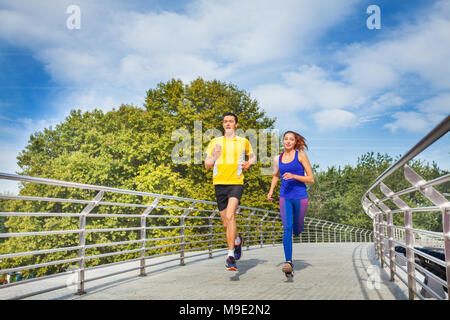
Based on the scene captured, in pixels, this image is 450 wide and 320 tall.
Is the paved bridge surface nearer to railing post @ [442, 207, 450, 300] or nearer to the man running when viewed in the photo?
the man running

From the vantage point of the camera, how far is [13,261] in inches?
1078

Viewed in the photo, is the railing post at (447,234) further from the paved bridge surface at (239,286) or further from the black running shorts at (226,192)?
the black running shorts at (226,192)

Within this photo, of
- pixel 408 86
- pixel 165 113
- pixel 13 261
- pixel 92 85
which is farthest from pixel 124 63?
pixel 408 86

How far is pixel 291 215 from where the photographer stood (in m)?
5.48

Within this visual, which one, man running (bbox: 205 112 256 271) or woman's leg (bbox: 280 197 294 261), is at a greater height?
man running (bbox: 205 112 256 271)

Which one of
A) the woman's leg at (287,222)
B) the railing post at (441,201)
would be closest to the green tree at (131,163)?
the woman's leg at (287,222)

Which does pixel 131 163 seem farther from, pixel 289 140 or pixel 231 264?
pixel 231 264

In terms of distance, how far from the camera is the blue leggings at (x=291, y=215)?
539 centimetres

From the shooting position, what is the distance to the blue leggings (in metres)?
5.39

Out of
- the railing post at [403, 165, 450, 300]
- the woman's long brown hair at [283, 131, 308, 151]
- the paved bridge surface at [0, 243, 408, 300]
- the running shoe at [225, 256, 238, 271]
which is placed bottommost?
the paved bridge surface at [0, 243, 408, 300]

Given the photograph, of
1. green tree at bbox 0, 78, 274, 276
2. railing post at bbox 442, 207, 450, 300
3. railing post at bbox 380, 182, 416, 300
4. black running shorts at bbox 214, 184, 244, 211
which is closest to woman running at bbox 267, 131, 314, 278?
black running shorts at bbox 214, 184, 244, 211

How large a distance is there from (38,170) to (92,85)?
9.21 metres
